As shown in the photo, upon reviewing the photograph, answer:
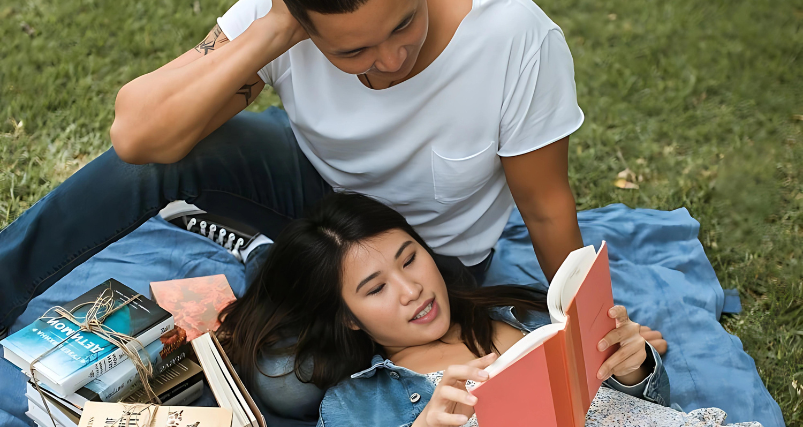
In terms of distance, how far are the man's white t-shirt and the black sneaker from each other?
629 mm

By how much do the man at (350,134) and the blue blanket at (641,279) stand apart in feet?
1.50

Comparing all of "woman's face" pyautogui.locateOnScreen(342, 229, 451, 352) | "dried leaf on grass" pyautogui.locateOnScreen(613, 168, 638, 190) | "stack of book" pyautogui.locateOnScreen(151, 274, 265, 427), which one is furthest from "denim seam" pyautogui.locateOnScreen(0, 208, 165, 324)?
"dried leaf on grass" pyautogui.locateOnScreen(613, 168, 638, 190)

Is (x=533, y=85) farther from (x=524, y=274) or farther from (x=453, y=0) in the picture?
(x=524, y=274)

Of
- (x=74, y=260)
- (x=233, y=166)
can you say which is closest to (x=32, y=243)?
(x=74, y=260)

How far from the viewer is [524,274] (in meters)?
2.84

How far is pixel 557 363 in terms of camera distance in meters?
1.42

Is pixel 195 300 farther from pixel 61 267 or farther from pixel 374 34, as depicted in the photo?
pixel 374 34

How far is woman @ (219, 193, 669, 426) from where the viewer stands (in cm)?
206

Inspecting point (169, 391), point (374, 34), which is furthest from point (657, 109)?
point (169, 391)

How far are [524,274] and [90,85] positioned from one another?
2.61m

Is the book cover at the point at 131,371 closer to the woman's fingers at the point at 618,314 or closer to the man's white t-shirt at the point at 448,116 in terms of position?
the man's white t-shirt at the point at 448,116

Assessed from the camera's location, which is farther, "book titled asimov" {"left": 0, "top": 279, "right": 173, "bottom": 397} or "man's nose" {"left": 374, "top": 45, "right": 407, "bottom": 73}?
"book titled asimov" {"left": 0, "top": 279, "right": 173, "bottom": 397}

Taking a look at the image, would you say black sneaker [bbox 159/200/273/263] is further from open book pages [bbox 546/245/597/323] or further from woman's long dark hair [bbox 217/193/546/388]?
open book pages [bbox 546/245/597/323]

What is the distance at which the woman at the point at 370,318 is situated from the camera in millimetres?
2056
